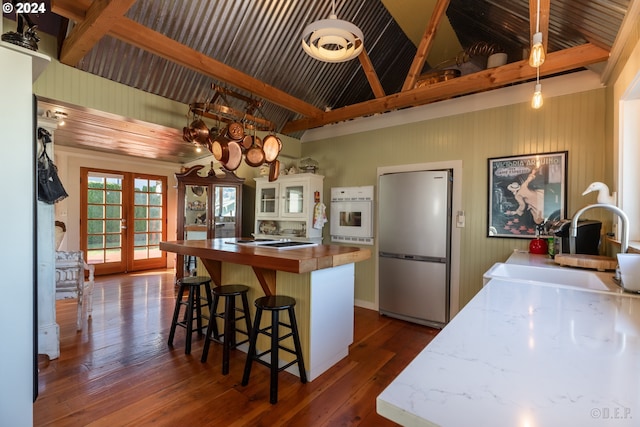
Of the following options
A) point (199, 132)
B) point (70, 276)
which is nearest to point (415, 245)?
point (199, 132)

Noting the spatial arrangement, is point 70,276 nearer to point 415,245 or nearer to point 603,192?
point 415,245

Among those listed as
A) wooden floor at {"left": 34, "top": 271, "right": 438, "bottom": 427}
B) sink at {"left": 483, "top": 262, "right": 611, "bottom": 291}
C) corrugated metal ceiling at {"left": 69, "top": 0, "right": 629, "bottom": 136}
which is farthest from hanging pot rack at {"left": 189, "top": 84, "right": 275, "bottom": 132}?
sink at {"left": 483, "top": 262, "right": 611, "bottom": 291}

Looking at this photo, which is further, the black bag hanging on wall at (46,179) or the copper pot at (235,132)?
the copper pot at (235,132)

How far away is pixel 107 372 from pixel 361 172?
330cm

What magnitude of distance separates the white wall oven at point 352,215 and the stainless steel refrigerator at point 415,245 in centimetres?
30

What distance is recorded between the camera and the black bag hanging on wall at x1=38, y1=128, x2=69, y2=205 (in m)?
2.39

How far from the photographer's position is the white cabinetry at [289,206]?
4125 mm

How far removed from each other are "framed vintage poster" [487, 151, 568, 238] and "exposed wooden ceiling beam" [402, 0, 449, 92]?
116 centimetres

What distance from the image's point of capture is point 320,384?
2.13 meters

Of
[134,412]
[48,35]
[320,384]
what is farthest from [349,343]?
[48,35]

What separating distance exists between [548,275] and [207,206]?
4585 mm

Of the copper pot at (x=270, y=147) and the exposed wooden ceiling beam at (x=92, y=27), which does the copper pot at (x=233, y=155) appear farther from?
the exposed wooden ceiling beam at (x=92, y=27)

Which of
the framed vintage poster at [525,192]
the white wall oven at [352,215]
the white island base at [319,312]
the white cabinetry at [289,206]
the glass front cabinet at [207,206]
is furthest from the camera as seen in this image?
the glass front cabinet at [207,206]

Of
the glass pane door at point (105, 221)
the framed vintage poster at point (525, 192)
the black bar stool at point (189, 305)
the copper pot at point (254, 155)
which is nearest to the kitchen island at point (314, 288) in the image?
the black bar stool at point (189, 305)
